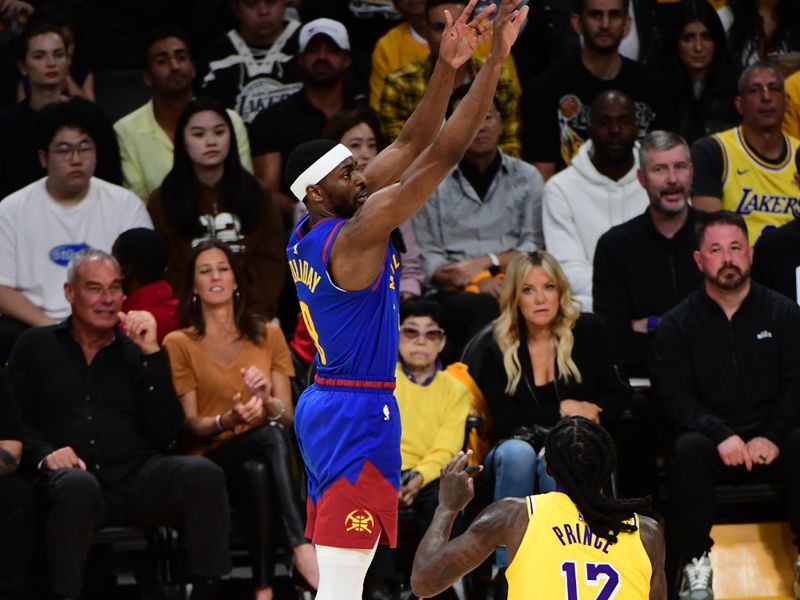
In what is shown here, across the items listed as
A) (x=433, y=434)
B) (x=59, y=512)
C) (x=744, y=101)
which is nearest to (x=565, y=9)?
(x=744, y=101)

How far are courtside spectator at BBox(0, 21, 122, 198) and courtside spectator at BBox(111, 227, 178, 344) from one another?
1133mm

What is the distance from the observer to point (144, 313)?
291 inches

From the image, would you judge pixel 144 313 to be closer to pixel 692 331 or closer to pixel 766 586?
pixel 692 331

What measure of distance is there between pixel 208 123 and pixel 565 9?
10.1 feet

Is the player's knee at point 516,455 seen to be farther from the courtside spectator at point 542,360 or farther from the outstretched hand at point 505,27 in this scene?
the outstretched hand at point 505,27

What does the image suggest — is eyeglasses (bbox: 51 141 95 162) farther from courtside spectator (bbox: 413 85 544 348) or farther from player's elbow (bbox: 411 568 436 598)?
player's elbow (bbox: 411 568 436 598)

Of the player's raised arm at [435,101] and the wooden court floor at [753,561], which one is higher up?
the player's raised arm at [435,101]

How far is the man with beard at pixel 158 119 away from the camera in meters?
9.20

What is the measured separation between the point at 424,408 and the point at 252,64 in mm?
3301

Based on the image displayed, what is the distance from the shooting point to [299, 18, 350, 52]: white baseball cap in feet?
31.3

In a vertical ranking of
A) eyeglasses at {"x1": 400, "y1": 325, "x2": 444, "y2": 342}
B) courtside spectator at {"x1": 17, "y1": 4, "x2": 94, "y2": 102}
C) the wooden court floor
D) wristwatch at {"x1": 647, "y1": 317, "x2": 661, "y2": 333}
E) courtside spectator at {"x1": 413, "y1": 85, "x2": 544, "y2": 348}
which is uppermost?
courtside spectator at {"x1": 17, "y1": 4, "x2": 94, "y2": 102}

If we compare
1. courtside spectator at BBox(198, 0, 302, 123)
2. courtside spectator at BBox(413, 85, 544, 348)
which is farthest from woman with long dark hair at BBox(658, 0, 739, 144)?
courtside spectator at BBox(198, 0, 302, 123)

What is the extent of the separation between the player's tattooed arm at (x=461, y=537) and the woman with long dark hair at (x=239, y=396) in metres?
2.48

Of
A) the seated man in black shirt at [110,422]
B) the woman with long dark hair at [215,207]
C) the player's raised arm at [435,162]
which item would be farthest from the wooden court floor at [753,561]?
the player's raised arm at [435,162]
